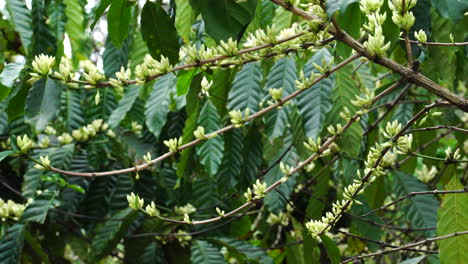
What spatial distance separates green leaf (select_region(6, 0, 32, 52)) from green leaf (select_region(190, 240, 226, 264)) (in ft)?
3.19

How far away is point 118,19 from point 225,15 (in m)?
0.27

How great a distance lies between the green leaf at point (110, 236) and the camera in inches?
87.2

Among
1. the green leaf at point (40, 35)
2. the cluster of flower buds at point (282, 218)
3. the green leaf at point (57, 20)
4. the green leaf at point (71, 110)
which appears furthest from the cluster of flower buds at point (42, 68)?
the cluster of flower buds at point (282, 218)

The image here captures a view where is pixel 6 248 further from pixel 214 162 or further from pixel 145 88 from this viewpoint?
pixel 214 162

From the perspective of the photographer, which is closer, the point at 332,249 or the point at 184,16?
the point at 332,249

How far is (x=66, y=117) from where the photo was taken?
2.31 meters

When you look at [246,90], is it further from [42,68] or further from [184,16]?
[42,68]

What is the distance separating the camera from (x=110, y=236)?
7.36 feet

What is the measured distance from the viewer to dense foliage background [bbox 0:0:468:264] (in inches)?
44.6

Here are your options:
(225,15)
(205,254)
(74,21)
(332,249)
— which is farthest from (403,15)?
(205,254)

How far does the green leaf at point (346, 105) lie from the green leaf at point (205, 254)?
0.79m

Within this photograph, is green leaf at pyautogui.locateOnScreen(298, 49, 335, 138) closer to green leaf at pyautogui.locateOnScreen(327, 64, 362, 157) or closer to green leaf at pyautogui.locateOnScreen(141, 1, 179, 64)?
green leaf at pyautogui.locateOnScreen(327, 64, 362, 157)

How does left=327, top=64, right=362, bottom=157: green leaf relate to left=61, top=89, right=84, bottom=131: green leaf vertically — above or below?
above

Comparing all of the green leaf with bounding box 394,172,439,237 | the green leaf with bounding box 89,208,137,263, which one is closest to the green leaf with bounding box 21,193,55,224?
the green leaf with bounding box 89,208,137,263
